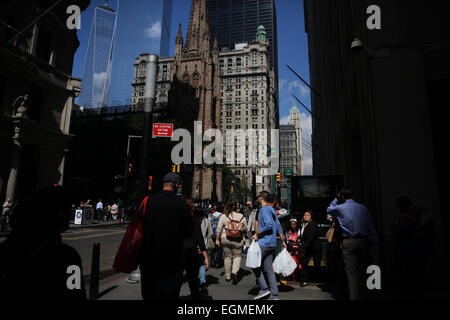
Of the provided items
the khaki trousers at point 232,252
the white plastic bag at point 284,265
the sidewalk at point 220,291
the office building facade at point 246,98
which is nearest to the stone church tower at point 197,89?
the office building facade at point 246,98

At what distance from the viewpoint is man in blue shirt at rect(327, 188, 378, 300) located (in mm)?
4422

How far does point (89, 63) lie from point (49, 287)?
20362 centimetres

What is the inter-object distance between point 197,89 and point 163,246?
7468 centimetres

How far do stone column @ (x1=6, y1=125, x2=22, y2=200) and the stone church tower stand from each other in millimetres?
49045

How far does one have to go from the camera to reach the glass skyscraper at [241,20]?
5891 inches

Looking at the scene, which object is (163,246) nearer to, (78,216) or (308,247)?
(308,247)

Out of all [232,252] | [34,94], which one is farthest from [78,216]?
[232,252]

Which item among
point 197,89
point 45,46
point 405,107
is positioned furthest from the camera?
point 197,89

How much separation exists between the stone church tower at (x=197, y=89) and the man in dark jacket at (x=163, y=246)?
63.9 meters

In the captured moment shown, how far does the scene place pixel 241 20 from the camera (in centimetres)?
15325

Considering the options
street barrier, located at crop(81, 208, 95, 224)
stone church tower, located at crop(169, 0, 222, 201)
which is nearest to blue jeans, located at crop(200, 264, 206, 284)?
street barrier, located at crop(81, 208, 95, 224)

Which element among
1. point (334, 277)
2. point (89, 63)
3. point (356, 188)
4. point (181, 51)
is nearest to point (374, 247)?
point (334, 277)

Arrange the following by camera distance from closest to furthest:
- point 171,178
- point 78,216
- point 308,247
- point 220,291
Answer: point 171,178
point 220,291
point 308,247
point 78,216

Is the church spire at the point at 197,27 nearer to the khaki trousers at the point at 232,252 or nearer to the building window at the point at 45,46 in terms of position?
the building window at the point at 45,46
